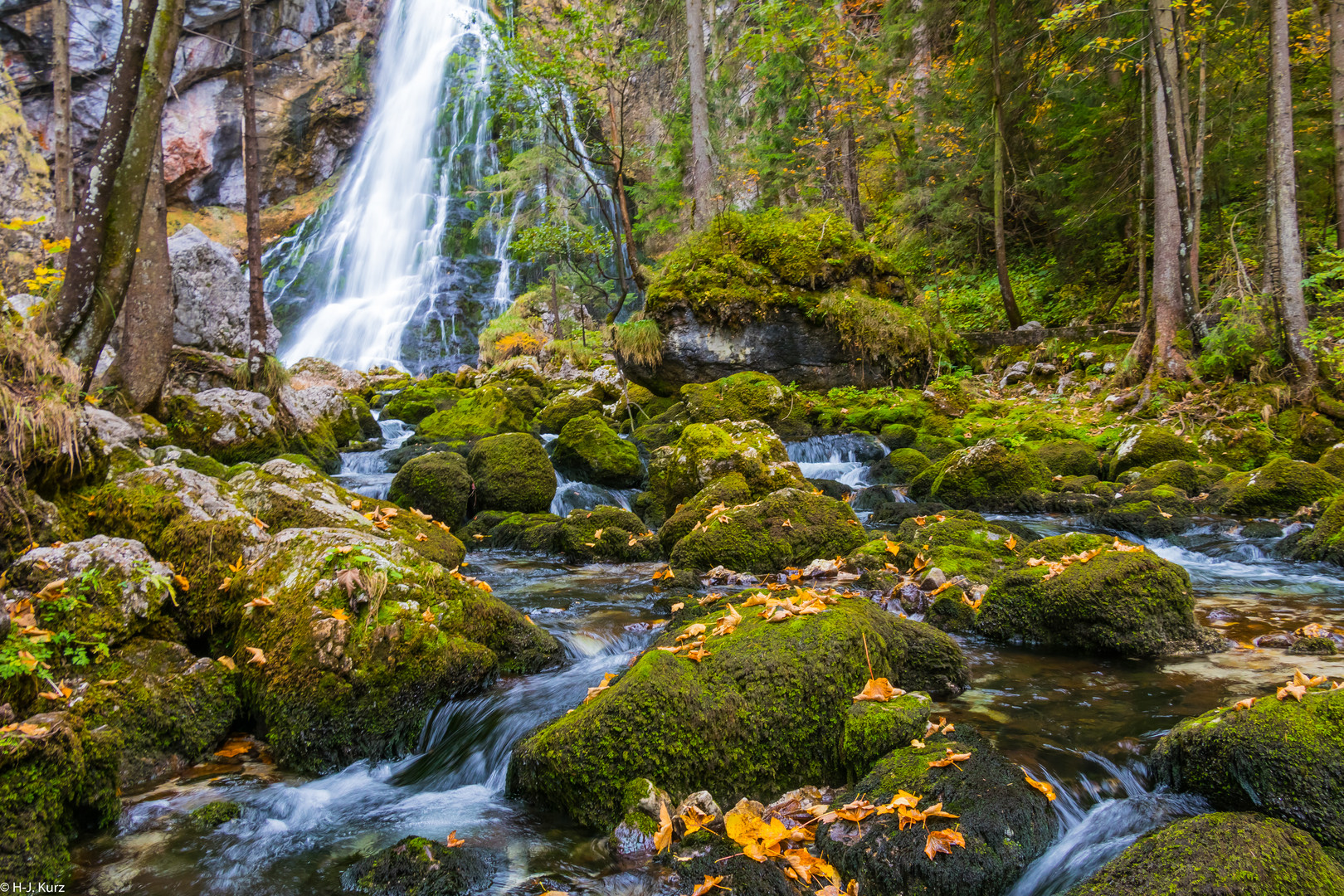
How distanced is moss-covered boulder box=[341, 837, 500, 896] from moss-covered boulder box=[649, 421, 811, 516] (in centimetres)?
593

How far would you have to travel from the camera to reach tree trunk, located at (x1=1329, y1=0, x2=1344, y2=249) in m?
11.7

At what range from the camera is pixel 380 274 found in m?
33.0

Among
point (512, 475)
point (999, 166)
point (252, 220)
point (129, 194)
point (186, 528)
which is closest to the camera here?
point (186, 528)

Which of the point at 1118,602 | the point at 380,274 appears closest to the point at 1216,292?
the point at 1118,602

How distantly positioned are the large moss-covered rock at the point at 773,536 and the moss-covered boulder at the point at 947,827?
3.72 m

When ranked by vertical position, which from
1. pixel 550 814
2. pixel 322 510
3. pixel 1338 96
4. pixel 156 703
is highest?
pixel 1338 96

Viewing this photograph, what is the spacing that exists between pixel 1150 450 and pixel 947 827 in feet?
Answer: 33.3

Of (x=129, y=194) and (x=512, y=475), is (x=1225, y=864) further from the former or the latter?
(x=512, y=475)

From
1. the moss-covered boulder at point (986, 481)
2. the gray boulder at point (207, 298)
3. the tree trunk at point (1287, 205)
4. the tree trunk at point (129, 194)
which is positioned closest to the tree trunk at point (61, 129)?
the gray boulder at point (207, 298)

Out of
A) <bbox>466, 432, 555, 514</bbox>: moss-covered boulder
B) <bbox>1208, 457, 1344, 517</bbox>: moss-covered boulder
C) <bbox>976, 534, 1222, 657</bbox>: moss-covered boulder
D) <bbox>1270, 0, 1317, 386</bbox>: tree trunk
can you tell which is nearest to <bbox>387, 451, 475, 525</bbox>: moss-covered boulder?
<bbox>466, 432, 555, 514</bbox>: moss-covered boulder

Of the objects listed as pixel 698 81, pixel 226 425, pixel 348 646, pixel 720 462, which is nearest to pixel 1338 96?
pixel 698 81

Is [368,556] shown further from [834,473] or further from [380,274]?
[380,274]

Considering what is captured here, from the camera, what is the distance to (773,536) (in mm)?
6992

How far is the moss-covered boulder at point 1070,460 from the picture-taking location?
10875 mm
